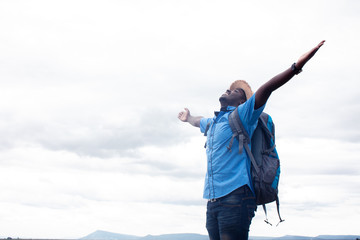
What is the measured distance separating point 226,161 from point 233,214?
2.98 ft

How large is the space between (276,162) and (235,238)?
1.42m

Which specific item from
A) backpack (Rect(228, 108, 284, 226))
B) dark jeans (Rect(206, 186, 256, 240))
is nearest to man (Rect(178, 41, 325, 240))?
dark jeans (Rect(206, 186, 256, 240))

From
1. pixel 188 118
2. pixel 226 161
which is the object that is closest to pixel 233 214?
pixel 226 161

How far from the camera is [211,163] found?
7.04m

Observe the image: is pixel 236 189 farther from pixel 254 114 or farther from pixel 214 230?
pixel 254 114

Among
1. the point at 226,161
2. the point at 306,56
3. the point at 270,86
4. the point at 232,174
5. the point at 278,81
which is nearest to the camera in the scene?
the point at 306,56

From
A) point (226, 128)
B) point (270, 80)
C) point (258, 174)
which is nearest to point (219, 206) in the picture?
point (258, 174)

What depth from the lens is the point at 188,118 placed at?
31.6ft

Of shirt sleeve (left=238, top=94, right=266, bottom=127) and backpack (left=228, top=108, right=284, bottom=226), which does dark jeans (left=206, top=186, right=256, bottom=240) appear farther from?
shirt sleeve (left=238, top=94, right=266, bottom=127)

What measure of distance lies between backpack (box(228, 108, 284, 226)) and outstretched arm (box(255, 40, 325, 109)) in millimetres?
563

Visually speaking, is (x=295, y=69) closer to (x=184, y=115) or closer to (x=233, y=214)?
(x=233, y=214)

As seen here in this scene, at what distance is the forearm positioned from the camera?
6017 mm

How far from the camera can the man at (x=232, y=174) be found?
6270 mm

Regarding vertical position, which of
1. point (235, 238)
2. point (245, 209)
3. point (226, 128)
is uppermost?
point (226, 128)
